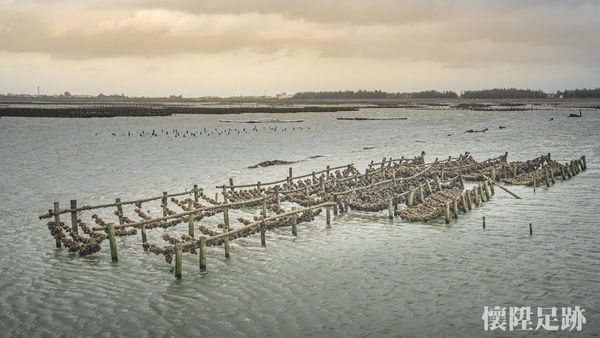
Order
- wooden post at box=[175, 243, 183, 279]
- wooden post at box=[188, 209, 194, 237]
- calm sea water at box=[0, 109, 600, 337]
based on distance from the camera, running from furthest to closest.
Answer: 1. wooden post at box=[188, 209, 194, 237]
2. wooden post at box=[175, 243, 183, 279]
3. calm sea water at box=[0, 109, 600, 337]

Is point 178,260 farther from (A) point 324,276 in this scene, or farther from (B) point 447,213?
(B) point 447,213

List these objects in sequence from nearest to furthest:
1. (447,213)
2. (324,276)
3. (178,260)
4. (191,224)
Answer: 1. (178,260)
2. (324,276)
3. (191,224)
4. (447,213)

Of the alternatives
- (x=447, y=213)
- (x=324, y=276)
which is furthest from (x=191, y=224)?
(x=447, y=213)

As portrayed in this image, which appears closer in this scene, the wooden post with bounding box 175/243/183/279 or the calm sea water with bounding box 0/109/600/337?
the calm sea water with bounding box 0/109/600/337

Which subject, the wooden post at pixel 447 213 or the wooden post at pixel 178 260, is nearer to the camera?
the wooden post at pixel 178 260

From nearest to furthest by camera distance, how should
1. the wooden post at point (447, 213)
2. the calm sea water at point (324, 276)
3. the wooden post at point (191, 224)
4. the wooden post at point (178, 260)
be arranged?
1. the calm sea water at point (324, 276)
2. the wooden post at point (178, 260)
3. the wooden post at point (191, 224)
4. the wooden post at point (447, 213)

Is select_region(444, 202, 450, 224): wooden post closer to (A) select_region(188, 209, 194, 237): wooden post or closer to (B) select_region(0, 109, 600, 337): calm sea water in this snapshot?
(B) select_region(0, 109, 600, 337): calm sea water

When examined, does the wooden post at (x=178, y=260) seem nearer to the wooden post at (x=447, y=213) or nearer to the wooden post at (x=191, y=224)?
the wooden post at (x=191, y=224)

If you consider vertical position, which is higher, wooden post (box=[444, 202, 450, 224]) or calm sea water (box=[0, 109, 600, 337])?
wooden post (box=[444, 202, 450, 224])

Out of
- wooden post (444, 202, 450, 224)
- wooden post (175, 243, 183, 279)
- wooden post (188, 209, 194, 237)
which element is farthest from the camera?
wooden post (444, 202, 450, 224)

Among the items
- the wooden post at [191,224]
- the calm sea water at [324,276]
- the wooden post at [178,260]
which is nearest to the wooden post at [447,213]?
the calm sea water at [324,276]

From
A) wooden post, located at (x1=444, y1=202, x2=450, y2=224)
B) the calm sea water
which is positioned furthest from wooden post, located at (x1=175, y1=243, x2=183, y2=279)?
wooden post, located at (x1=444, y1=202, x2=450, y2=224)

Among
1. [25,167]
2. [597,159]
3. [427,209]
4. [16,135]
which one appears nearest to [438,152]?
[597,159]

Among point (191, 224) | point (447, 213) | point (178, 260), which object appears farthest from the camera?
point (447, 213)
